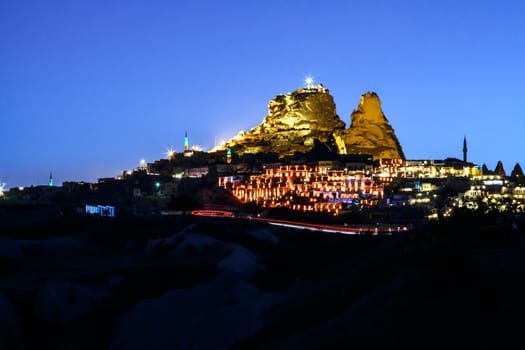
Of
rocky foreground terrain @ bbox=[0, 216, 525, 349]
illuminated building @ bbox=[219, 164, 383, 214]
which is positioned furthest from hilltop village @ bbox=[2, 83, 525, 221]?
rocky foreground terrain @ bbox=[0, 216, 525, 349]

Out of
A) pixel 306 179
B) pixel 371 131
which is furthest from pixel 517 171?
pixel 306 179

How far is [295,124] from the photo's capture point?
513 feet

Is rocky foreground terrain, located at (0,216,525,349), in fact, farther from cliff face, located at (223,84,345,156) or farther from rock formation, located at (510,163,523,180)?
cliff face, located at (223,84,345,156)

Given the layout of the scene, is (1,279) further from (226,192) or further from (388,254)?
(226,192)

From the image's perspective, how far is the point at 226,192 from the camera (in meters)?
109

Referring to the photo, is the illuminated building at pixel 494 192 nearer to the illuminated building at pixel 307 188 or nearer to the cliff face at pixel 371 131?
the illuminated building at pixel 307 188

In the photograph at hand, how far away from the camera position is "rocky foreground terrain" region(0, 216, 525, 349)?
54.4ft

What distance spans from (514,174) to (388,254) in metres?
111

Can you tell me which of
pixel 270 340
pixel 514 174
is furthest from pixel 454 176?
pixel 270 340

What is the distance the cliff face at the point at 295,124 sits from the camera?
150375 millimetres

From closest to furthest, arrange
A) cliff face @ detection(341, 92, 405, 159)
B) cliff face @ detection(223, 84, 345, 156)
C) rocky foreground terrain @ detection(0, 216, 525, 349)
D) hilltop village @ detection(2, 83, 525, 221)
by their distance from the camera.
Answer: rocky foreground terrain @ detection(0, 216, 525, 349) < hilltop village @ detection(2, 83, 525, 221) < cliff face @ detection(341, 92, 405, 159) < cliff face @ detection(223, 84, 345, 156)

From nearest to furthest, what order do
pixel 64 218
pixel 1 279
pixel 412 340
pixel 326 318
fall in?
pixel 412 340
pixel 326 318
pixel 1 279
pixel 64 218

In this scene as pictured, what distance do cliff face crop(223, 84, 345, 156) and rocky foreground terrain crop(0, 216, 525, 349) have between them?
10544 cm

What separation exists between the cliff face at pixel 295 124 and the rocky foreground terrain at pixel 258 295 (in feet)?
346
